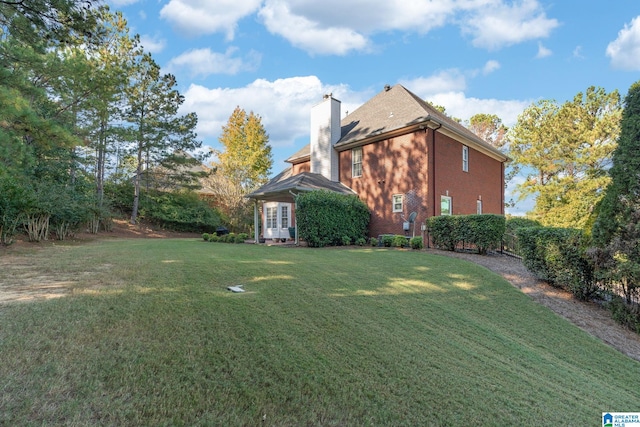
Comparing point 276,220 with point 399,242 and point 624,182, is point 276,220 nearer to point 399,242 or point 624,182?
point 399,242

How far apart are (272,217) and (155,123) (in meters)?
13.0

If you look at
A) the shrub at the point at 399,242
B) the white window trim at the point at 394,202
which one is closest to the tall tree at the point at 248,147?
the white window trim at the point at 394,202

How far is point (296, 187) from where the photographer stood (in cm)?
1377

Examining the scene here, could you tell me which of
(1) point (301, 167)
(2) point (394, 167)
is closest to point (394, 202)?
(2) point (394, 167)

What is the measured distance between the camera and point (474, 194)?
17609 mm

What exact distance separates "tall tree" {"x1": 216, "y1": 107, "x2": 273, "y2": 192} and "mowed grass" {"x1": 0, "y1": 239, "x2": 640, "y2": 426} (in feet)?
77.7

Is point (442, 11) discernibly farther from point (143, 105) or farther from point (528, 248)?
point (143, 105)

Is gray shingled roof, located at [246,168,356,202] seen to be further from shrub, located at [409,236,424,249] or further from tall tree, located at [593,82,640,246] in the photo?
tall tree, located at [593,82,640,246]

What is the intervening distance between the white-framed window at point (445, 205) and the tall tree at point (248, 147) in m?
17.4

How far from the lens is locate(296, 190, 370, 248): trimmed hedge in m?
12.5

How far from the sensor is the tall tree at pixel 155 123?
902 inches

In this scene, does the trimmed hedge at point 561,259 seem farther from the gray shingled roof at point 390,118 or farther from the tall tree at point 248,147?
the tall tree at point 248,147

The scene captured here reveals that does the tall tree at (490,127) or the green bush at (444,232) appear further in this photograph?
the tall tree at (490,127)

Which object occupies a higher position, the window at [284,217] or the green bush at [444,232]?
the window at [284,217]
